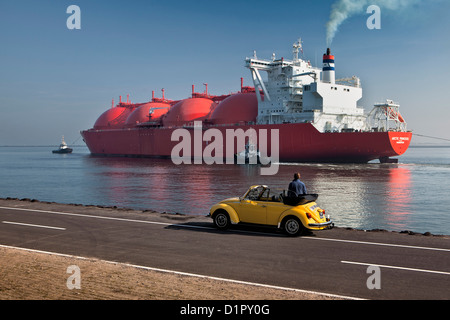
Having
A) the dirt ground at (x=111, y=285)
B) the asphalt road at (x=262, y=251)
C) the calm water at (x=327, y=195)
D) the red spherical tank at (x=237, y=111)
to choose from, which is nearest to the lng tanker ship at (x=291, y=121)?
the red spherical tank at (x=237, y=111)

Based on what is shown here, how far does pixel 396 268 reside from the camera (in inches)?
308

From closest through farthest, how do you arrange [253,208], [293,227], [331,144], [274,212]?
[293,227] → [274,212] → [253,208] → [331,144]

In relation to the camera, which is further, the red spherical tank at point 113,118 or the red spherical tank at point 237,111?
the red spherical tank at point 113,118

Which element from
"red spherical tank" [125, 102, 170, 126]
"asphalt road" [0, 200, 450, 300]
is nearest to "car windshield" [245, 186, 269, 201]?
"asphalt road" [0, 200, 450, 300]

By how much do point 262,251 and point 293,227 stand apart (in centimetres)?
183

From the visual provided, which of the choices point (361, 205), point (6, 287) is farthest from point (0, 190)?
point (6, 287)

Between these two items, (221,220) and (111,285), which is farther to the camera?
(221,220)

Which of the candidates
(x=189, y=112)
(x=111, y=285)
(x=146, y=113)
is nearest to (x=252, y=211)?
(x=111, y=285)

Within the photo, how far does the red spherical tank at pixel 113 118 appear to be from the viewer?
89.1m

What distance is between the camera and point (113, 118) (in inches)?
3568

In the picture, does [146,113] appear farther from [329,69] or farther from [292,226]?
[292,226]

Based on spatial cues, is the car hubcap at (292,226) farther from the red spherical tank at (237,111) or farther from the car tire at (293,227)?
the red spherical tank at (237,111)

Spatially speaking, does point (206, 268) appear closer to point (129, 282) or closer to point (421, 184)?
point (129, 282)

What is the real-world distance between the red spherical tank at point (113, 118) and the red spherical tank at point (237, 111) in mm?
32460
